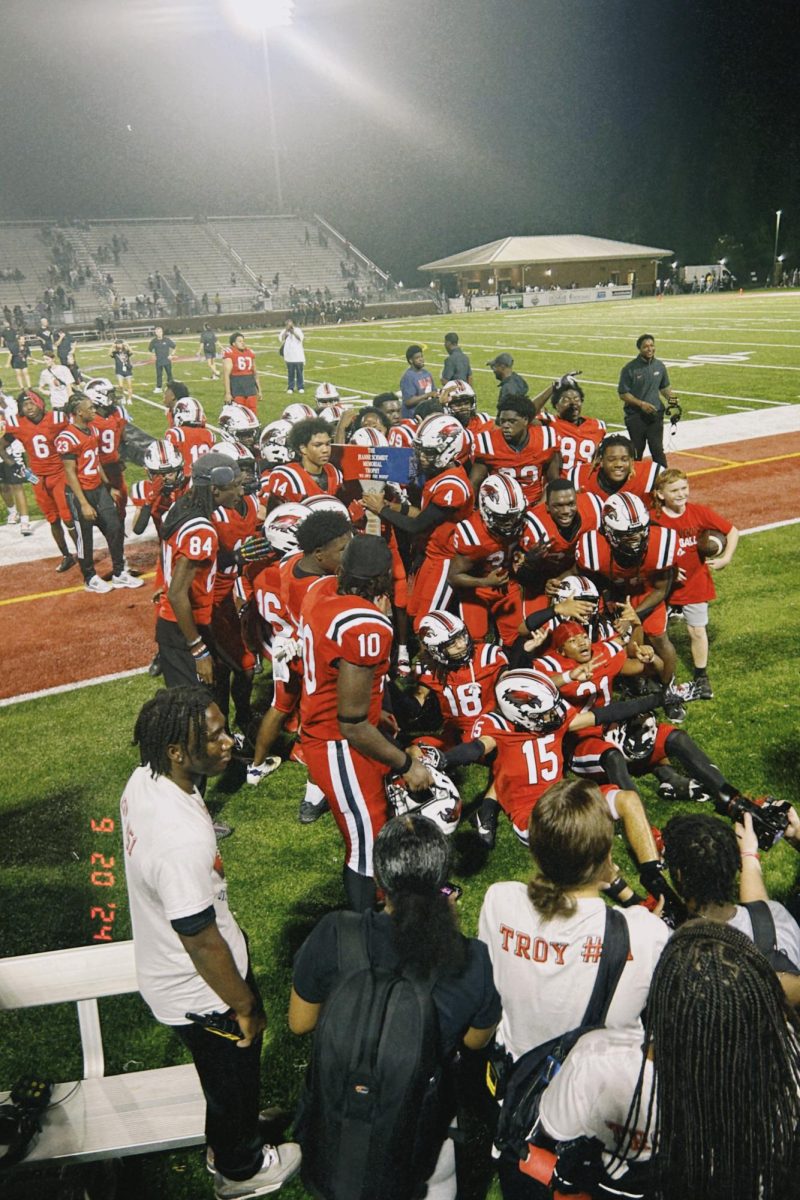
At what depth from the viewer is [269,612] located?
6180 mm

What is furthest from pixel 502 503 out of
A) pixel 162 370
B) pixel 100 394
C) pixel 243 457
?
pixel 162 370

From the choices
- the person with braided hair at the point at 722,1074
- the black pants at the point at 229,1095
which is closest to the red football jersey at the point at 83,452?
the black pants at the point at 229,1095

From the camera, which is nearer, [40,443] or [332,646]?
[332,646]

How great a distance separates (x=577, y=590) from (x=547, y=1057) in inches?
144

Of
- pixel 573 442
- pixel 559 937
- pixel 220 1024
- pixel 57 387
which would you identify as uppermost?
pixel 57 387

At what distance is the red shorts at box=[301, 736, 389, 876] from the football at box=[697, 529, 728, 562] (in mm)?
3747

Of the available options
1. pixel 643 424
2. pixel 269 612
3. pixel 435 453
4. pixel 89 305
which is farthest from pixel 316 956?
pixel 89 305

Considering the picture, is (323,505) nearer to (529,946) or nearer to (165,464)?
(165,464)

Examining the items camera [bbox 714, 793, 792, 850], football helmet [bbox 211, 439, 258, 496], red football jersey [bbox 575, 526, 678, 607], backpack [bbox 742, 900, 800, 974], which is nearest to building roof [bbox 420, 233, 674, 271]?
football helmet [bbox 211, 439, 258, 496]

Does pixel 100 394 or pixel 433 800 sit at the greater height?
pixel 100 394

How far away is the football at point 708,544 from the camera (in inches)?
261

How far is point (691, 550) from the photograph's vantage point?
21.5 ft

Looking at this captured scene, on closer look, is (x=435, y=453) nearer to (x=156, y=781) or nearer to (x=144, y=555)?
(x=156, y=781)

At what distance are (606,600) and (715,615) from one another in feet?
7.80
